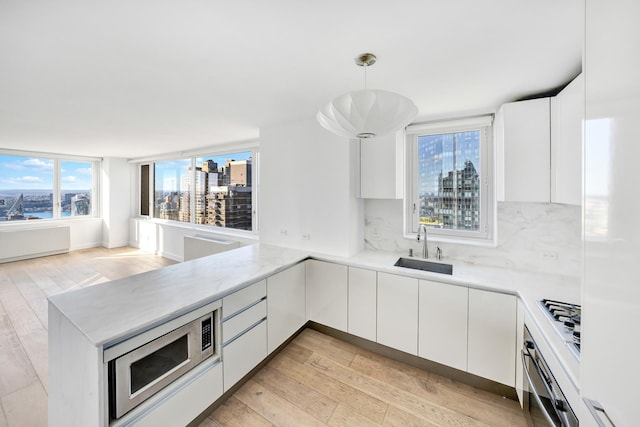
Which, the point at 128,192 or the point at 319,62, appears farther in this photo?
the point at 128,192

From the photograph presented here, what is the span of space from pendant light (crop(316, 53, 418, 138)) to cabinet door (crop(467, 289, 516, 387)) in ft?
4.84

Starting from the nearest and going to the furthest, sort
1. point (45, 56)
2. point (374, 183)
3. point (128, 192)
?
1. point (45, 56)
2. point (374, 183)
3. point (128, 192)

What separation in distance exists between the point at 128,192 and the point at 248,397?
659 cm

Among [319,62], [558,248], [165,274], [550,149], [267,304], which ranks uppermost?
[319,62]

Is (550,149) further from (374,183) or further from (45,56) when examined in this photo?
(45,56)

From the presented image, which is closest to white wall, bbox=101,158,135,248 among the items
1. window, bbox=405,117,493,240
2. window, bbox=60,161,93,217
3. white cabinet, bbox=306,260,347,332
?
window, bbox=60,161,93,217

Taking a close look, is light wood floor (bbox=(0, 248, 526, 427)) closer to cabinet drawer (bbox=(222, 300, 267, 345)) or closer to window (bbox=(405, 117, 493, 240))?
cabinet drawer (bbox=(222, 300, 267, 345))

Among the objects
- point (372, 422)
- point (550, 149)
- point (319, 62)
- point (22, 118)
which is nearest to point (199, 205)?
point (22, 118)

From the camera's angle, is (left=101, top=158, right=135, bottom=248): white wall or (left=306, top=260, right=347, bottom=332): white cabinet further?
(left=101, top=158, right=135, bottom=248): white wall

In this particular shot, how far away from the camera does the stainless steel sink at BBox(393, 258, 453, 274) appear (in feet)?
7.98

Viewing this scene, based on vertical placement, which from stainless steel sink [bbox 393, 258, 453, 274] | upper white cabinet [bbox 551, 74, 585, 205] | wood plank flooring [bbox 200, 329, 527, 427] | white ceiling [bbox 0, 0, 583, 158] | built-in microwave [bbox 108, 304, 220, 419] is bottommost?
wood plank flooring [bbox 200, 329, 527, 427]

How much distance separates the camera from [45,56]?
157 centimetres

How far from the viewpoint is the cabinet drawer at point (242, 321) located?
5.60 ft

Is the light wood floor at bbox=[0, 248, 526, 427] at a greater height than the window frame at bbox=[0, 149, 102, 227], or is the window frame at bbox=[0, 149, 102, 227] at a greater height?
the window frame at bbox=[0, 149, 102, 227]
